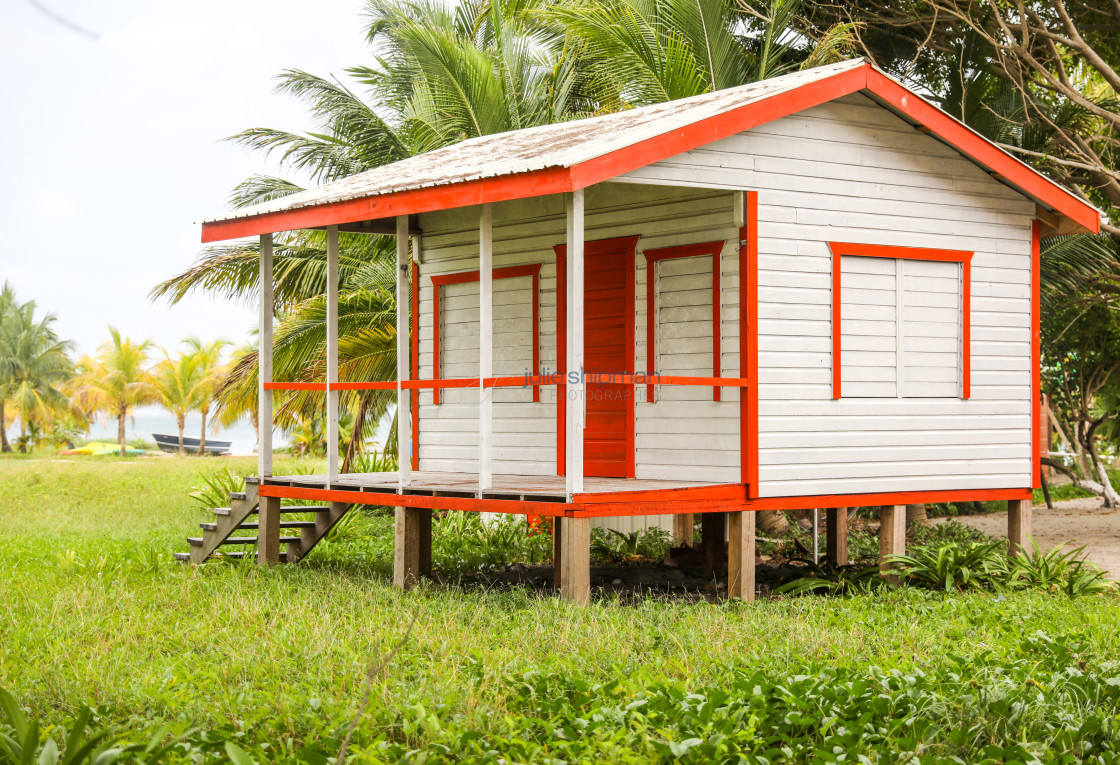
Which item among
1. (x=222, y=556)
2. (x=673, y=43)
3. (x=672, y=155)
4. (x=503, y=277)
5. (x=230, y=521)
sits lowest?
(x=222, y=556)

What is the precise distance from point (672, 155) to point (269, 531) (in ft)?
20.9

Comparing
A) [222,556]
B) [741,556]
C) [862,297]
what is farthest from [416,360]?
[862,297]

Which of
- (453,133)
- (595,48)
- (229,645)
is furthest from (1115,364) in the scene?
(229,645)

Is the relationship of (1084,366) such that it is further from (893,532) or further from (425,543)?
(425,543)

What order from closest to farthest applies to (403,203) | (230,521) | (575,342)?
(575,342), (403,203), (230,521)

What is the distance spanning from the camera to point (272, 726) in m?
5.65

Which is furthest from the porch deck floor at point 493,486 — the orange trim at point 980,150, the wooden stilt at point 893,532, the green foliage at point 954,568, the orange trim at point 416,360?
the orange trim at point 980,150

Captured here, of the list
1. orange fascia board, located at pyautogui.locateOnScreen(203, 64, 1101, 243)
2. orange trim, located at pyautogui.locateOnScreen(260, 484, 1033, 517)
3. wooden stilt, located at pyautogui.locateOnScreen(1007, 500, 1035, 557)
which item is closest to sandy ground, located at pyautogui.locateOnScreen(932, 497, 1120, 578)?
wooden stilt, located at pyautogui.locateOnScreen(1007, 500, 1035, 557)

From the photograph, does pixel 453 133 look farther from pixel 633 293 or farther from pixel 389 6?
pixel 633 293

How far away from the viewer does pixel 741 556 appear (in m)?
10.0

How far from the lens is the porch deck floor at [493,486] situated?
9367mm

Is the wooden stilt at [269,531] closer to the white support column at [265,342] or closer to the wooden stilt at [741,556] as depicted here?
the white support column at [265,342]

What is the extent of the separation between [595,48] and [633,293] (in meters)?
8.37

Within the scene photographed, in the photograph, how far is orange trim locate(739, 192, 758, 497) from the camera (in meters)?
9.96
